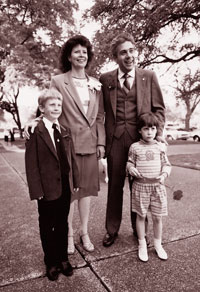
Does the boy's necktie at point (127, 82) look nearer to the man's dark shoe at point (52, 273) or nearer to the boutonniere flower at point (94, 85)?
the boutonniere flower at point (94, 85)

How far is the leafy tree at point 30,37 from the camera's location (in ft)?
37.6

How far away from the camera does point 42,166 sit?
2.12m

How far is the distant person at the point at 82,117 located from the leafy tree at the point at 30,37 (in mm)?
9478

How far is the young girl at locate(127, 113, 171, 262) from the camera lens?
2480 millimetres

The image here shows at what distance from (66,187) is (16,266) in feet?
2.78

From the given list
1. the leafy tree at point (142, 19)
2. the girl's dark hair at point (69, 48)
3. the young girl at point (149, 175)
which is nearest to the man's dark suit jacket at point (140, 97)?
the young girl at point (149, 175)

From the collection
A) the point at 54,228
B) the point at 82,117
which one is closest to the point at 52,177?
the point at 54,228

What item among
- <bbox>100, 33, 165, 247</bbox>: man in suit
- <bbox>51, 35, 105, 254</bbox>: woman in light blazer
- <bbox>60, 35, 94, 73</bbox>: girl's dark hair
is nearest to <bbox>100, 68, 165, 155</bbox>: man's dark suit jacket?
<bbox>100, 33, 165, 247</bbox>: man in suit

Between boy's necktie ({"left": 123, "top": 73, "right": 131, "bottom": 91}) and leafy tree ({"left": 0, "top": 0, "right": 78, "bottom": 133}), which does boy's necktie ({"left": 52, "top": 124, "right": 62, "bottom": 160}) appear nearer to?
boy's necktie ({"left": 123, "top": 73, "right": 131, "bottom": 91})

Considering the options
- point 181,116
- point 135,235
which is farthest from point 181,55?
point 181,116

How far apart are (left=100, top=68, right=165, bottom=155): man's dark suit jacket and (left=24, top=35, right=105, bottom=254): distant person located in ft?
0.35

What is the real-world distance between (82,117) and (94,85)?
0.38 meters

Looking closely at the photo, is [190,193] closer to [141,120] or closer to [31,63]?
[141,120]

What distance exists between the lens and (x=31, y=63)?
13.4 m
